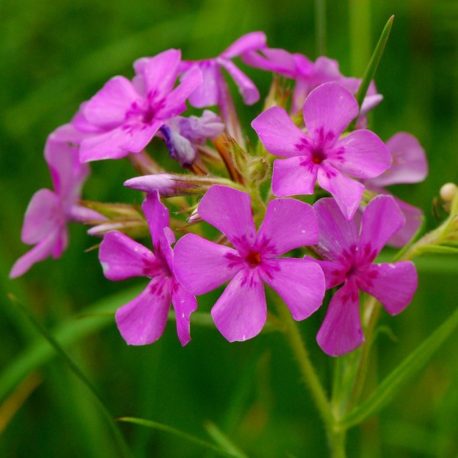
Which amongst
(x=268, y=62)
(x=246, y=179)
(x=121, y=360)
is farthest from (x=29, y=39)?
(x=246, y=179)

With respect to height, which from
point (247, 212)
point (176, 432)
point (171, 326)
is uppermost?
point (247, 212)

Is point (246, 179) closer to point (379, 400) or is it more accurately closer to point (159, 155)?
point (379, 400)

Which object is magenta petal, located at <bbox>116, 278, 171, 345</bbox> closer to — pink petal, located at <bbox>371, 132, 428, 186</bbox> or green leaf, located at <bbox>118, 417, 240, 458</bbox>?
green leaf, located at <bbox>118, 417, 240, 458</bbox>

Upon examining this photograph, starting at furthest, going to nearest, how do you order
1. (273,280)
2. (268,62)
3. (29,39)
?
(29,39) → (268,62) → (273,280)

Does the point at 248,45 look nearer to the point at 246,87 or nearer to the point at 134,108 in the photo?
the point at 246,87

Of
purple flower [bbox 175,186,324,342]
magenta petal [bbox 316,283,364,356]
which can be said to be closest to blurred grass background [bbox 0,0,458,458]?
magenta petal [bbox 316,283,364,356]

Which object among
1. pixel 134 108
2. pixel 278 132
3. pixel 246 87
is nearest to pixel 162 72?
pixel 134 108
